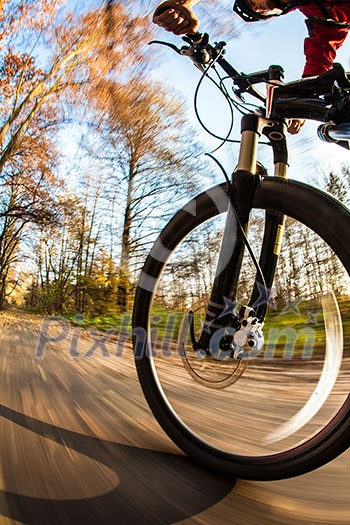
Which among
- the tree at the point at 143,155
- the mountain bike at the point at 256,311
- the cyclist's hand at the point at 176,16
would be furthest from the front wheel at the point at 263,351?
the tree at the point at 143,155

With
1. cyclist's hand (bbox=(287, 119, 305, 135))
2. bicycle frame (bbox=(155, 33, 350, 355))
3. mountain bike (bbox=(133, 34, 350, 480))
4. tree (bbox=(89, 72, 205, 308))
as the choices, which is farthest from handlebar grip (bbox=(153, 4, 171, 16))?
tree (bbox=(89, 72, 205, 308))

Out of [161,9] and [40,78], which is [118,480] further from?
[40,78]

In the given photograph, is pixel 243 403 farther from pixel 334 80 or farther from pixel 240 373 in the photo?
pixel 334 80

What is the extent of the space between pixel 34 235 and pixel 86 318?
1.08 m

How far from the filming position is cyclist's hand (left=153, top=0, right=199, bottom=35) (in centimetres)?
79

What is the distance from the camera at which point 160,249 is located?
2.84ft

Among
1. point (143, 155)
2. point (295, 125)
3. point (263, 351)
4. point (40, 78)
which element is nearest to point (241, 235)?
point (263, 351)

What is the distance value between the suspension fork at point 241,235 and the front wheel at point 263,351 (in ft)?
0.07

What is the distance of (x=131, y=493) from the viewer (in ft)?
2.10

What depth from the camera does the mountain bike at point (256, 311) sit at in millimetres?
700

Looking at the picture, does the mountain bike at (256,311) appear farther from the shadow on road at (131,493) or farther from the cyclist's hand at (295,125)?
the cyclist's hand at (295,125)

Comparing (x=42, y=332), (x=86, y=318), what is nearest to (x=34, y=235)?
(x=86, y=318)

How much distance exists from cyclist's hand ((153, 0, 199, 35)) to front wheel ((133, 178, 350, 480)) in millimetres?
386

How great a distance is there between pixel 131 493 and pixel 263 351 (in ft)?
1.27
